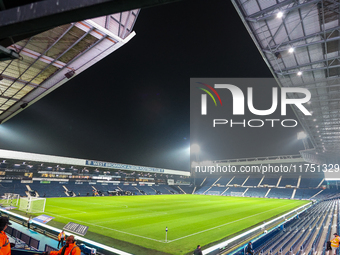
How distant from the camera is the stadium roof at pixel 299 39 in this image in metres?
10.3

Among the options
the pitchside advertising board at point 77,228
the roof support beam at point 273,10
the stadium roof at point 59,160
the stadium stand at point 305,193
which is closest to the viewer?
the roof support beam at point 273,10

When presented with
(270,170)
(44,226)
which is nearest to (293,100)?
(44,226)

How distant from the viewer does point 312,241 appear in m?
12.4

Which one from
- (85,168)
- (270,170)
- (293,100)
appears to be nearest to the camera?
(293,100)

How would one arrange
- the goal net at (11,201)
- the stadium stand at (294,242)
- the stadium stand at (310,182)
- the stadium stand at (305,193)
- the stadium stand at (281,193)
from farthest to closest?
the stadium stand at (310,182)
the stadium stand at (281,193)
the stadium stand at (305,193)
the goal net at (11,201)
the stadium stand at (294,242)

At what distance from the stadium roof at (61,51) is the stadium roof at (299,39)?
6.11 meters

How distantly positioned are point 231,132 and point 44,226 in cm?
7067

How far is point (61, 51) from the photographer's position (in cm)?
1248

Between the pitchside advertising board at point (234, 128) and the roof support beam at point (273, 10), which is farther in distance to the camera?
the pitchside advertising board at point (234, 128)

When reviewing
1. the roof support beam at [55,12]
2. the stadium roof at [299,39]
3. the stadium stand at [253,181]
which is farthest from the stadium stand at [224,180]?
the roof support beam at [55,12]

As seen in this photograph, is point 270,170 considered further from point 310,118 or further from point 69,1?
point 69,1

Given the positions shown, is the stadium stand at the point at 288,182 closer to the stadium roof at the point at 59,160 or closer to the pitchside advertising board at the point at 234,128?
the pitchside advertising board at the point at 234,128

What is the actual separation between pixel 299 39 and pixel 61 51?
14.2 m

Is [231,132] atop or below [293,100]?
atop
